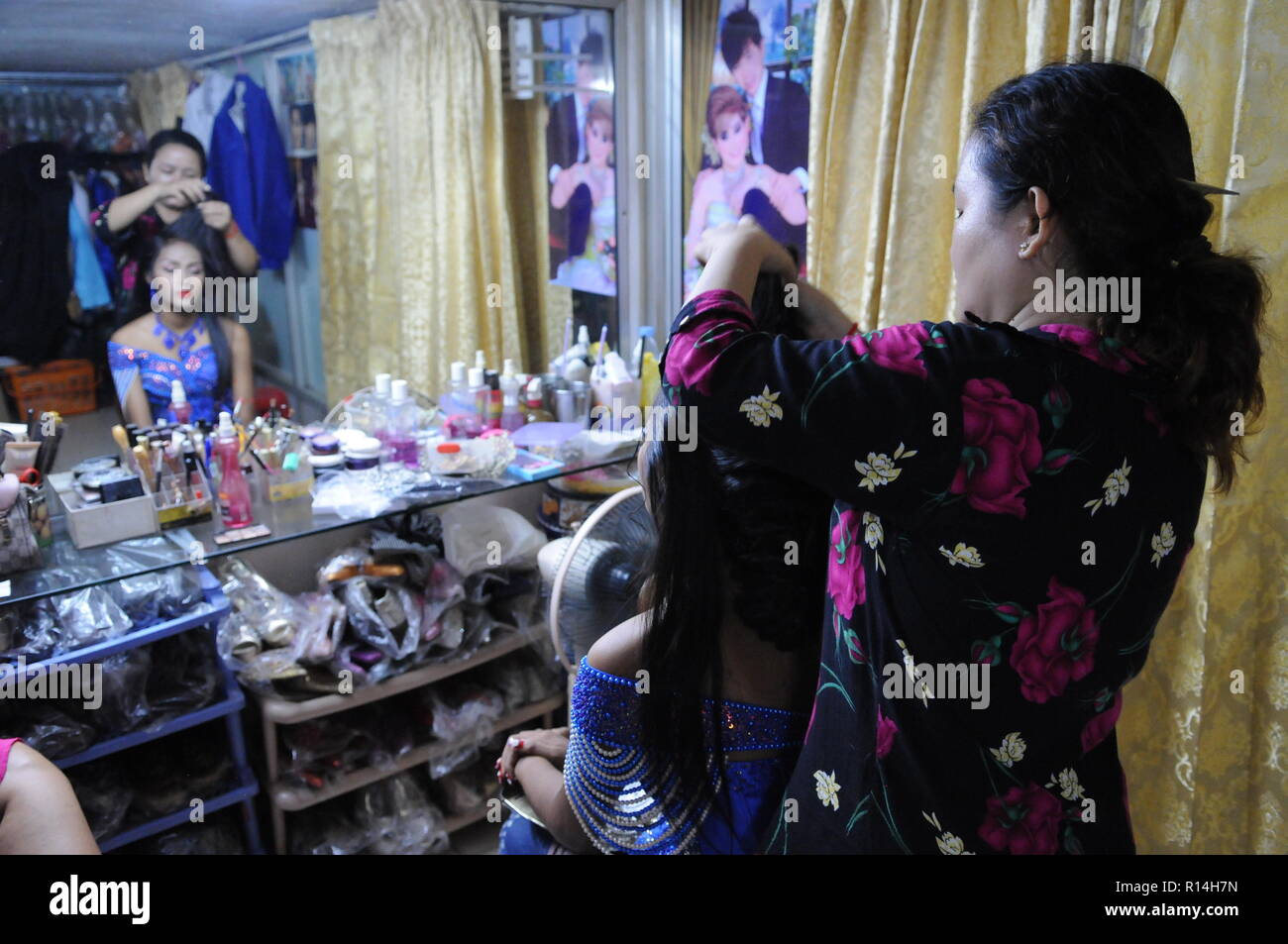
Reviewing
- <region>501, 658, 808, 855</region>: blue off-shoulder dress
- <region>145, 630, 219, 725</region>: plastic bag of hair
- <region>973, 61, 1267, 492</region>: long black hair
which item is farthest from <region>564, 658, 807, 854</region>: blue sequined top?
<region>145, 630, 219, 725</region>: plastic bag of hair

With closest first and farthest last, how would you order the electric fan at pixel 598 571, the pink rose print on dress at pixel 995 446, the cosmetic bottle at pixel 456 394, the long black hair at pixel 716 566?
the pink rose print on dress at pixel 995 446
the long black hair at pixel 716 566
the electric fan at pixel 598 571
the cosmetic bottle at pixel 456 394

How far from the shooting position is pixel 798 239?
209cm

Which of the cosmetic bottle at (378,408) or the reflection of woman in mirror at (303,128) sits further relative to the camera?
the cosmetic bottle at (378,408)

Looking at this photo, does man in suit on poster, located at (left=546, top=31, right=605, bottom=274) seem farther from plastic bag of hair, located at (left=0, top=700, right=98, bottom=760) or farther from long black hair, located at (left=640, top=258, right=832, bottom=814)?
plastic bag of hair, located at (left=0, top=700, right=98, bottom=760)

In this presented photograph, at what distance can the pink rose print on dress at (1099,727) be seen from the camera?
892 mm

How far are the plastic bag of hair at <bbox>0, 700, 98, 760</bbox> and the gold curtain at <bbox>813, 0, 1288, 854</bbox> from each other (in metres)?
1.60

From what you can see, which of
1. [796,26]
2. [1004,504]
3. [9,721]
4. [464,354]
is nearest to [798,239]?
[796,26]

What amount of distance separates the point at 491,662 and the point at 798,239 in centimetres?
119

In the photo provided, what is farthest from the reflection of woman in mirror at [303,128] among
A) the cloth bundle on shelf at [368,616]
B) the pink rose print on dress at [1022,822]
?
the pink rose print on dress at [1022,822]

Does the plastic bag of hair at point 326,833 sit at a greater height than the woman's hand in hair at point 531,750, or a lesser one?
lesser

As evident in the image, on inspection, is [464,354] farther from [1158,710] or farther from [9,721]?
[1158,710]

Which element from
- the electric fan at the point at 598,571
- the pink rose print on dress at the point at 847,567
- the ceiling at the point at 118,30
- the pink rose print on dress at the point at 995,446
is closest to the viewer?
the pink rose print on dress at the point at 995,446

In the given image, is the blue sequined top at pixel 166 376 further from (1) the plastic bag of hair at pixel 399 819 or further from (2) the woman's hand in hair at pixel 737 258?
(2) the woman's hand in hair at pixel 737 258

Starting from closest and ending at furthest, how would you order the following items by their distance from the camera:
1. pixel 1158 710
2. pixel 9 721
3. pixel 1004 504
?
pixel 1004 504
pixel 9 721
pixel 1158 710
